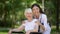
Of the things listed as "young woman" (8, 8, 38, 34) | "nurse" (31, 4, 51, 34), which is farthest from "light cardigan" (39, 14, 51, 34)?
"young woman" (8, 8, 38, 34)

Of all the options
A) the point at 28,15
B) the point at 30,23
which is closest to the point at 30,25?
the point at 30,23

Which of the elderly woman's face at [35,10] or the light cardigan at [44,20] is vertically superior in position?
the elderly woman's face at [35,10]

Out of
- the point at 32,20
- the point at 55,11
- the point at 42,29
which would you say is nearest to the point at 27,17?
the point at 32,20

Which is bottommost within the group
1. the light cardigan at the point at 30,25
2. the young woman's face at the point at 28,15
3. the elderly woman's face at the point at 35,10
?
the light cardigan at the point at 30,25

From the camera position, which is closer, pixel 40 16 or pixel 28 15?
pixel 28 15

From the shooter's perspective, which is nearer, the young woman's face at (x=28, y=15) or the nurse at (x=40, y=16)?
the young woman's face at (x=28, y=15)

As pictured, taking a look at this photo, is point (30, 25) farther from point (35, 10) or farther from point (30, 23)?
point (35, 10)

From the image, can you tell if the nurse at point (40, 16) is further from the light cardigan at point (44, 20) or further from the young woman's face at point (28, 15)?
the young woman's face at point (28, 15)

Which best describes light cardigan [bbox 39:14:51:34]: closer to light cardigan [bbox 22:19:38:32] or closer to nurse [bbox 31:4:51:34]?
nurse [bbox 31:4:51:34]

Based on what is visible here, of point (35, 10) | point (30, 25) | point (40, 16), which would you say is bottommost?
point (30, 25)

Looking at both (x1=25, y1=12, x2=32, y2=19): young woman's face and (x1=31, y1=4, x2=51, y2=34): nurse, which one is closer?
(x1=25, y1=12, x2=32, y2=19): young woman's face

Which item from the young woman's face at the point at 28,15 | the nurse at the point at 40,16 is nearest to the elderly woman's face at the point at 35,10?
the nurse at the point at 40,16

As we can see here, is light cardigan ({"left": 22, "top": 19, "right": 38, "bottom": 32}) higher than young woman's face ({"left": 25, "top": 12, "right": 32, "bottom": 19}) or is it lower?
lower

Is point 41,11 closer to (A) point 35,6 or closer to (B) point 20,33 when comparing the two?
(A) point 35,6
